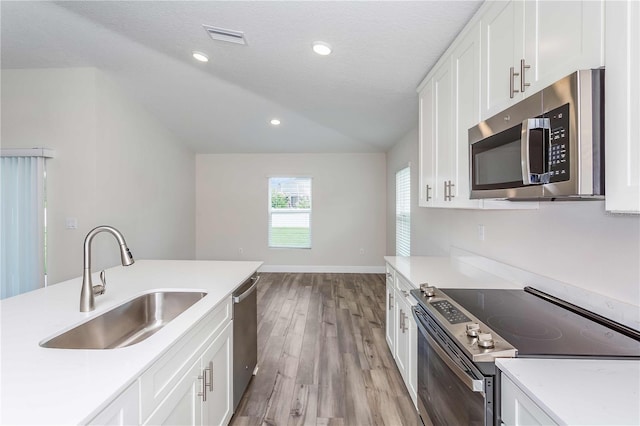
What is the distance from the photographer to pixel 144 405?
3.19 ft

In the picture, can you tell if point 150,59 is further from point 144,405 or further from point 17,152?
point 144,405

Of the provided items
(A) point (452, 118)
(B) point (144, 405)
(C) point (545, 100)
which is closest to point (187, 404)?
(B) point (144, 405)

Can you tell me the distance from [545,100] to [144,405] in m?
1.63

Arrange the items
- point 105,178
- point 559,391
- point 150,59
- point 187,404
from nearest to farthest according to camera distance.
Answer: point 559,391, point 187,404, point 150,59, point 105,178

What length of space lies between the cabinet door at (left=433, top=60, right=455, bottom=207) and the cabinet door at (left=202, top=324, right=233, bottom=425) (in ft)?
5.55

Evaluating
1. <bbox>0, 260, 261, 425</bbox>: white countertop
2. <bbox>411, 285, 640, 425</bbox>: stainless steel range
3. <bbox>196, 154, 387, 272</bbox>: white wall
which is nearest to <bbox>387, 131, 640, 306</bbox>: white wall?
<bbox>411, 285, 640, 425</bbox>: stainless steel range

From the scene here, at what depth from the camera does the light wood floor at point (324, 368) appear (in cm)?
208

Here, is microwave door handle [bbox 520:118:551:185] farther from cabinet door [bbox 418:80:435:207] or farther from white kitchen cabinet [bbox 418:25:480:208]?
cabinet door [bbox 418:80:435:207]

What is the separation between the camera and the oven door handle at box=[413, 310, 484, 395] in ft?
3.40

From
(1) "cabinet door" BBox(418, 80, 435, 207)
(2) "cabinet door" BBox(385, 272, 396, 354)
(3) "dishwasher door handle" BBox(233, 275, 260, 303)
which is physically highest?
(1) "cabinet door" BBox(418, 80, 435, 207)

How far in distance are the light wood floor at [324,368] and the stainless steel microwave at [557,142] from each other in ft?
4.93

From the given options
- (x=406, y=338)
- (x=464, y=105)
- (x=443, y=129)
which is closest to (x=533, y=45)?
(x=464, y=105)

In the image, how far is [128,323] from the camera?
65.8 inches

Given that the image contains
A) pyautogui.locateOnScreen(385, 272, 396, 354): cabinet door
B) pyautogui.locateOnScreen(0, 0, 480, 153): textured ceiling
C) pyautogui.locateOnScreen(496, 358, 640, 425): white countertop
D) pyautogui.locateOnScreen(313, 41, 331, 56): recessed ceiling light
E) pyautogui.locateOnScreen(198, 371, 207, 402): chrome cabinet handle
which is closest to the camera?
pyautogui.locateOnScreen(496, 358, 640, 425): white countertop
